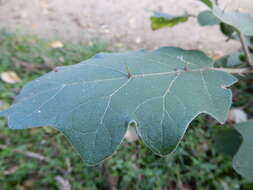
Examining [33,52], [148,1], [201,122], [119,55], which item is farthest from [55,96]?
A: [148,1]

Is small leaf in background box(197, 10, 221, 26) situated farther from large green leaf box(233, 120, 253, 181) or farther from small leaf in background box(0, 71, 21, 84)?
small leaf in background box(0, 71, 21, 84)

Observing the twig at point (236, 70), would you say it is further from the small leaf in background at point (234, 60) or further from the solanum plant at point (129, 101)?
the small leaf in background at point (234, 60)

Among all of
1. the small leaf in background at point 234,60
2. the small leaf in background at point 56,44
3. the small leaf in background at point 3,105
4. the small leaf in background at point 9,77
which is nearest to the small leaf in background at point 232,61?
the small leaf in background at point 234,60

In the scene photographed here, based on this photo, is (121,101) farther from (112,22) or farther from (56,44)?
(112,22)

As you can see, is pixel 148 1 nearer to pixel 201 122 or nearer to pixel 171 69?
pixel 201 122

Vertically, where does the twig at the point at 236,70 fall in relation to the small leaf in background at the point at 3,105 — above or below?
above
